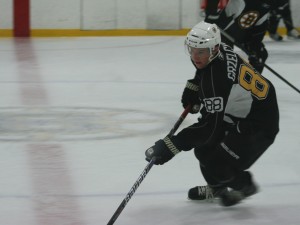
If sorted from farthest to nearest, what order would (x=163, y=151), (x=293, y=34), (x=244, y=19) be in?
(x=293, y=34) → (x=244, y=19) → (x=163, y=151)

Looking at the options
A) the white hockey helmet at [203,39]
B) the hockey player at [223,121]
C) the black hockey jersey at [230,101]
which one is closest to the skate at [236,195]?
the hockey player at [223,121]

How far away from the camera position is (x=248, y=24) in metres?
5.52

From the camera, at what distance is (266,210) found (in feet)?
9.89

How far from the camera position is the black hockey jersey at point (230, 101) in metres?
2.83

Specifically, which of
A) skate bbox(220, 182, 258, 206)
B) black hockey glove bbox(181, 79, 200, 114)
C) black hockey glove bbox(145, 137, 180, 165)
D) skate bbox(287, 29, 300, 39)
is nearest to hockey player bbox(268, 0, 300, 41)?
skate bbox(287, 29, 300, 39)

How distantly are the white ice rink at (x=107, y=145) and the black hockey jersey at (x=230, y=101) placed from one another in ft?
0.96

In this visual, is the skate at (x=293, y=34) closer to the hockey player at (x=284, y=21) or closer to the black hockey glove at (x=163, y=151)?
the hockey player at (x=284, y=21)

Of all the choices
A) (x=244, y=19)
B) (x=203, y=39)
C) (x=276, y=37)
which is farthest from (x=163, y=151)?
(x=276, y=37)

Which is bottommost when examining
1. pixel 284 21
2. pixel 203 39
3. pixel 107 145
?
pixel 284 21

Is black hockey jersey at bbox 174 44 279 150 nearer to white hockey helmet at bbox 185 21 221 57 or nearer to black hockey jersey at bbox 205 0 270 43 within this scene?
white hockey helmet at bbox 185 21 221 57

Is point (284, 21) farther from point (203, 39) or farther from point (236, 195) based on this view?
point (203, 39)

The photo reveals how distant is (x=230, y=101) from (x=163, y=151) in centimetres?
29

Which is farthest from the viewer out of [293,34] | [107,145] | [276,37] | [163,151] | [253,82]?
[293,34]

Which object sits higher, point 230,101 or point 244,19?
point 230,101
